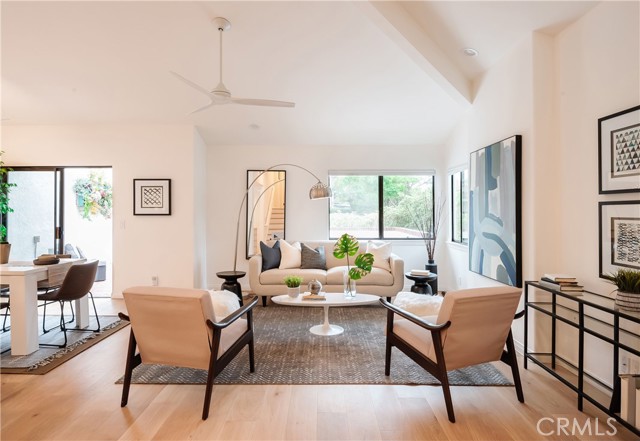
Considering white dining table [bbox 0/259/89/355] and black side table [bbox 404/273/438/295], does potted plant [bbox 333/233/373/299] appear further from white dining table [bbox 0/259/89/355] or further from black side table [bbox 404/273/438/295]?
white dining table [bbox 0/259/89/355]

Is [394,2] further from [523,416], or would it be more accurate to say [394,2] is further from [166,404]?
[166,404]

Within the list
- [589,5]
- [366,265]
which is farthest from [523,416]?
[589,5]

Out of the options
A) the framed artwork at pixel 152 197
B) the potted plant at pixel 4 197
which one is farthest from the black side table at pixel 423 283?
the potted plant at pixel 4 197

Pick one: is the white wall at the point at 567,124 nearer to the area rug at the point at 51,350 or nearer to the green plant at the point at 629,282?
the green plant at the point at 629,282

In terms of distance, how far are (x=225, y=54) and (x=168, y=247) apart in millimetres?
2989

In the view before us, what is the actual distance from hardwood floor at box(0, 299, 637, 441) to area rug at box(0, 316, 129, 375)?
15cm

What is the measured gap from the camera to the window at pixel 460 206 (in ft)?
17.6

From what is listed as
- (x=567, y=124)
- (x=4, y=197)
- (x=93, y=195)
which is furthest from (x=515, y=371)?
(x=93, y=195)

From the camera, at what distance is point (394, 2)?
3430 millimetres

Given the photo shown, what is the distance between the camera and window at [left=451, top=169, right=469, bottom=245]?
5375 mm

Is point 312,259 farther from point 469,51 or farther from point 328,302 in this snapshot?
point 469,51

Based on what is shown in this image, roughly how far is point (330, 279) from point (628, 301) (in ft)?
11.2

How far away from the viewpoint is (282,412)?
2.35m

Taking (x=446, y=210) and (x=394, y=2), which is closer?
(x=394, y=2)
